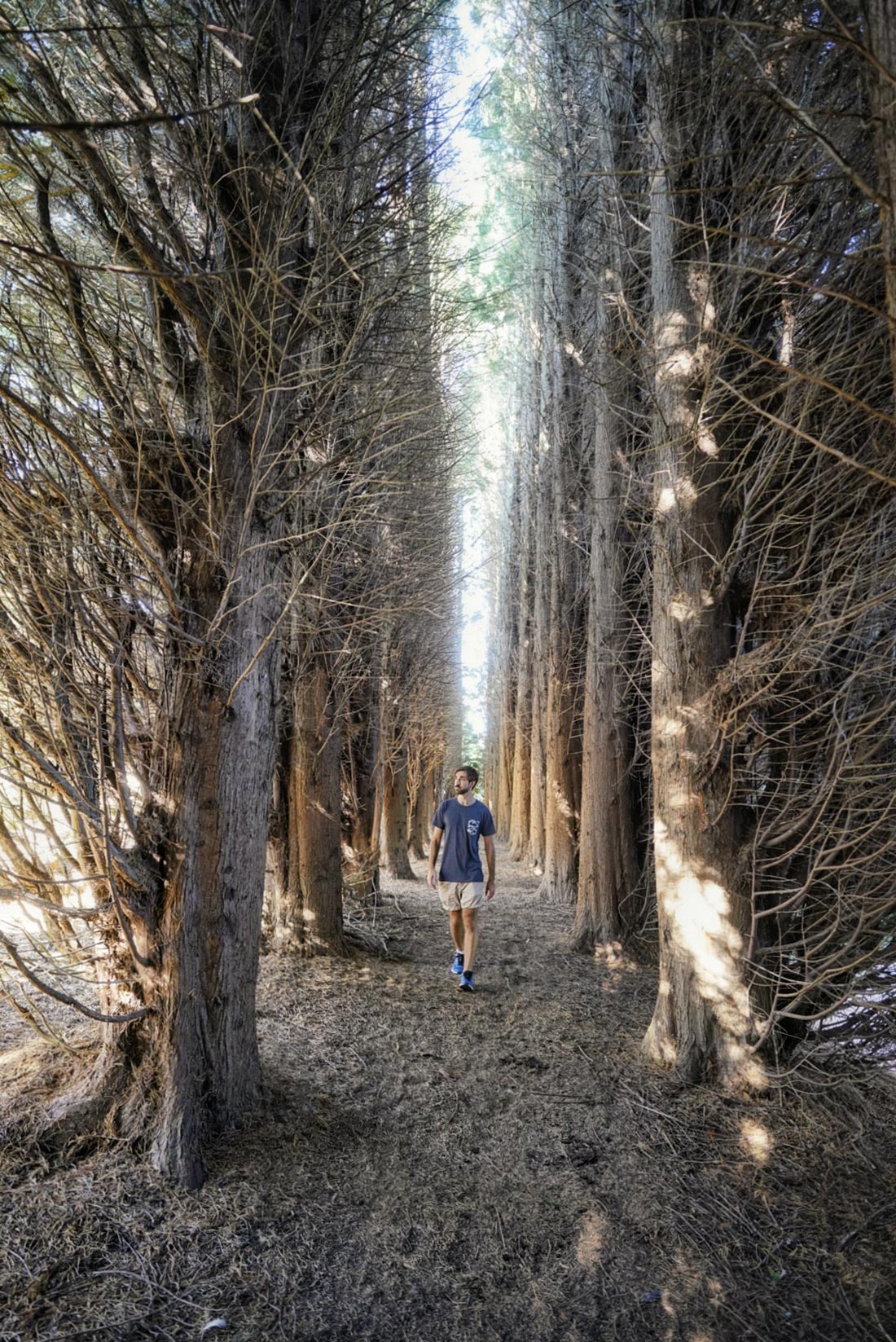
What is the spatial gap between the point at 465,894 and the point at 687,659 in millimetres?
2744

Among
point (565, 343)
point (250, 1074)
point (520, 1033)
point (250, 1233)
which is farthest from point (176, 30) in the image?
point (565, 343)

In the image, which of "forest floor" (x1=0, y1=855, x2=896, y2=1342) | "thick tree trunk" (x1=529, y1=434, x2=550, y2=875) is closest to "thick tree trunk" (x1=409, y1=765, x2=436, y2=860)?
"thick tree trunk" (x1=529, y1=434, x2=550, y2=875)

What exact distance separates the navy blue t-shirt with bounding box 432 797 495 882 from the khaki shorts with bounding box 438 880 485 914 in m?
0.04

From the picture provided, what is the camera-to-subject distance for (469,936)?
5895mm

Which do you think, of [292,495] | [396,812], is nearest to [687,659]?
[292,495]

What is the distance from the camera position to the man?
5.92 m

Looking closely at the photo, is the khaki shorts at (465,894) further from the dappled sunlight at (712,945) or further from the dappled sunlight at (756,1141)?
the dappled sunlight at (756,1141)

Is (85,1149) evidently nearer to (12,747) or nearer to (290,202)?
(12,747)

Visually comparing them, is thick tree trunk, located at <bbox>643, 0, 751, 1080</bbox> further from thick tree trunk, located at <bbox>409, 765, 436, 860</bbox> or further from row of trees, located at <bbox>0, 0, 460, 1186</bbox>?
thick tree trunk, located at <bbox>409, 765, 436, 860</bbox>

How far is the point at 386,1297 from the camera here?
2625 mm

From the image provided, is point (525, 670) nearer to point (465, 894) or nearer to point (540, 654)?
point (540, 654)

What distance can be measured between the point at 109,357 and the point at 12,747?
68.1 inches

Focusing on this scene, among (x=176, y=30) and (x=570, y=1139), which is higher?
(x=176, y=30)

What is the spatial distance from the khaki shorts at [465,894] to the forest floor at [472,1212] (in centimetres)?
143
